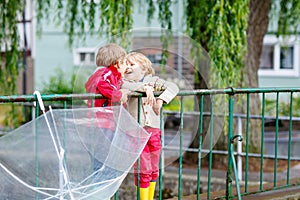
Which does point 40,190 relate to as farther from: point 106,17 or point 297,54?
point 297,54

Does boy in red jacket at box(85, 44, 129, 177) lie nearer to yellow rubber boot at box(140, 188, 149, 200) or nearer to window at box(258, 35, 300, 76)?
yellow rubber boot at box(140, 188, 149, 200)

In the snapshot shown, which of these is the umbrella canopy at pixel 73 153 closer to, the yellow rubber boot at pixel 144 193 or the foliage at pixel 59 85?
the yellow rubber boot at pixel 144 193

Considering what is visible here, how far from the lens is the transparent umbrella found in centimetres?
421

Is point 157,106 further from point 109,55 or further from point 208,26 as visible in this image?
point 208,26

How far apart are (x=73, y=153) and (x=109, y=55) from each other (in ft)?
2.31

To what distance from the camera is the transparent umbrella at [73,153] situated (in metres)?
4.21

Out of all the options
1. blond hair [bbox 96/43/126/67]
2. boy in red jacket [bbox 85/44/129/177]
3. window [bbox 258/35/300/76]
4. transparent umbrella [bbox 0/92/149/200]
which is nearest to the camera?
transparent umbrella [bbox 0/92/149/200]

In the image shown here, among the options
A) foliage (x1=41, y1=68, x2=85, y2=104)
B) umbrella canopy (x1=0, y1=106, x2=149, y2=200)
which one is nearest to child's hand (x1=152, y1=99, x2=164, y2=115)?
umbrella canopy (x1=0, y1=106, x2=149, y2=200)

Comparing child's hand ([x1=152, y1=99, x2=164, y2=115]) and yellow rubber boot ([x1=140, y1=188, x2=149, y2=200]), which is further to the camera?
yellow rubber boot ([x1=140, y1=188, x2=149, y2=200])

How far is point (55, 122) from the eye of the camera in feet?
14.3

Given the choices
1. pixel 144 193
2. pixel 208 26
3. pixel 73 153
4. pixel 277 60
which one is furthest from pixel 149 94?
pixel 277 60

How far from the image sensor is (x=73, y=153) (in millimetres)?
4426

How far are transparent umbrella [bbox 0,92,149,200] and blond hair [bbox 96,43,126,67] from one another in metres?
0.33

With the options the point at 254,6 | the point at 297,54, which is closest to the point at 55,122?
the point at 254,6
